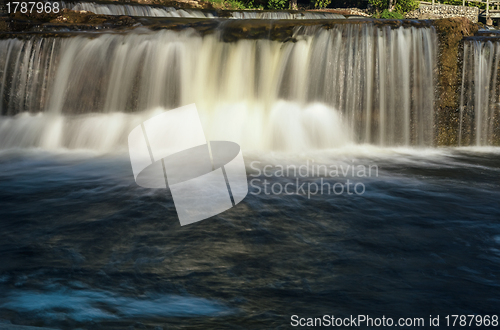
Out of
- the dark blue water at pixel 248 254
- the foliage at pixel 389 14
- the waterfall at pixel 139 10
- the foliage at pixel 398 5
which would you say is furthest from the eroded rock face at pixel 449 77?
the foliage at pixel 398 5

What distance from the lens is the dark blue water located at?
11.4 feet

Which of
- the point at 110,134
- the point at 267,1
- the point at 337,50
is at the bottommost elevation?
the point at 110,134

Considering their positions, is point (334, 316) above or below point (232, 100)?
below

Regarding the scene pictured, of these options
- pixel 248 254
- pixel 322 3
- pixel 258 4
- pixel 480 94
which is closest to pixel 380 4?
pixel 322 3

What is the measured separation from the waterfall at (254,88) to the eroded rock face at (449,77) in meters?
0.16

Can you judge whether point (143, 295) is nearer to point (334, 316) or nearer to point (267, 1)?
point (334, 316)

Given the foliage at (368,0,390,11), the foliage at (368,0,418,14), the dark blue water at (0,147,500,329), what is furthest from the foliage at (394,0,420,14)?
the dark blue water at (0,147,500,329)

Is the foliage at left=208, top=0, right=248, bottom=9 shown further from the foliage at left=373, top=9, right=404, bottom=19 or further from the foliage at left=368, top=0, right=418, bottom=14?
the foliage at left=368, top=0, right=418, bottom=14

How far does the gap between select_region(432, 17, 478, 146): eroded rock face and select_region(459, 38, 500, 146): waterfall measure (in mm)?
110

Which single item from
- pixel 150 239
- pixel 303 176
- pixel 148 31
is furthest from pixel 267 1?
pixel 150 239

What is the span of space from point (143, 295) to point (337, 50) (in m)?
6.84

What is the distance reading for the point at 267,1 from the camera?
30250 mm

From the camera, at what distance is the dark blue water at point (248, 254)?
3.48m

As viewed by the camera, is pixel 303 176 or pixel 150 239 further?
pixel 303 176
